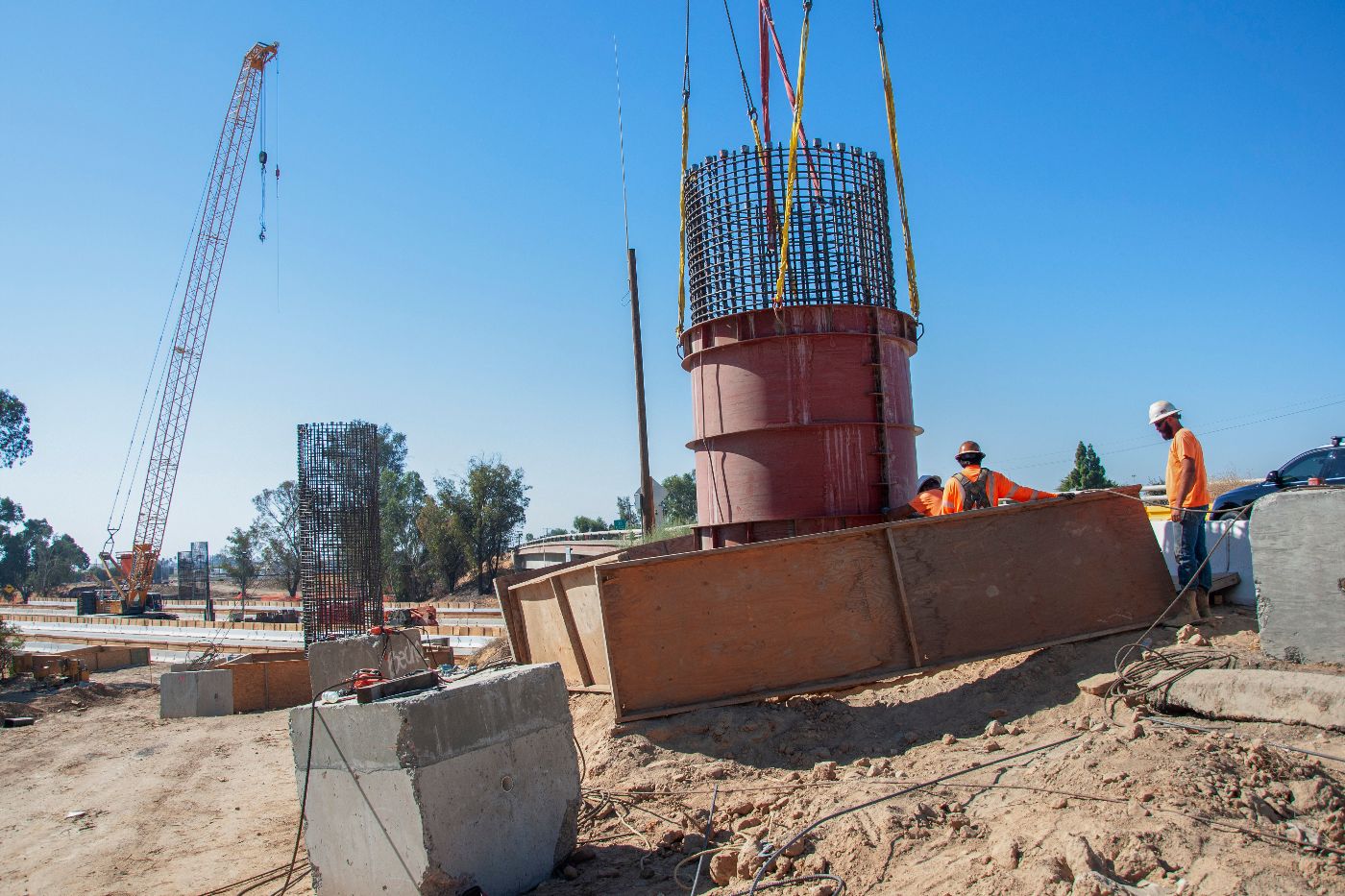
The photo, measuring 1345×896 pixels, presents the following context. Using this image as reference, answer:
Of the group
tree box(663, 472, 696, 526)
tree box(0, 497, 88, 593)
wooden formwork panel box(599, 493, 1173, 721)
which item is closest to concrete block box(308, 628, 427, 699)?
wooden formwork panel box(599, 493, 1173, 721)

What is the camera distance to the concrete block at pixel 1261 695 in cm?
452

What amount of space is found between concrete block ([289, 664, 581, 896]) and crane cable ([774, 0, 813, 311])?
16.0ft

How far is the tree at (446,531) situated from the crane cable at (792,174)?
3893cm

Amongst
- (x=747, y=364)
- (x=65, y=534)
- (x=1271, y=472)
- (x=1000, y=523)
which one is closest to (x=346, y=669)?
(x=747, y=364)

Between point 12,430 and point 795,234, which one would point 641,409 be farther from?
point 12,430

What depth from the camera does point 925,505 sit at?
8.13m

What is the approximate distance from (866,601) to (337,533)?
43.6 feet

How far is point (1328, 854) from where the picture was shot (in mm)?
3514

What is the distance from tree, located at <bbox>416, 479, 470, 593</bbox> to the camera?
45.7 metres

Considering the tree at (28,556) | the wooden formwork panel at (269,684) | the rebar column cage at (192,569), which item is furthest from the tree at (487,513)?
the tree at (28,556)

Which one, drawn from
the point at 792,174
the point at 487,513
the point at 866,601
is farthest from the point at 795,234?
the point at 487,513

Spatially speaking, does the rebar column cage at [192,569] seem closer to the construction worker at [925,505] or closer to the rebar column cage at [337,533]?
the rebar column cage at [337,533]

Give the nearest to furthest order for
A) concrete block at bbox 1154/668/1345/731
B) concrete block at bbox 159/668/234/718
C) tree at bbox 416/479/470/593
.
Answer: concrete block at bbox 1154/668/1345/731 < concrete block at bbox 159/668/234/718 < tree at bbox 416/479/470/593

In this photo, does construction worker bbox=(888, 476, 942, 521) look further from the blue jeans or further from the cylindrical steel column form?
the blue jeans
